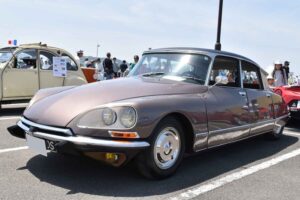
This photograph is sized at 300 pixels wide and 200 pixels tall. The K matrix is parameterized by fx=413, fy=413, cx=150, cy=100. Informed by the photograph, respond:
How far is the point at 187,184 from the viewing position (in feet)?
14.6

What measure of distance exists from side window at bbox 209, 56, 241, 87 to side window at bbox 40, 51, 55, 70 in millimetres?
5398

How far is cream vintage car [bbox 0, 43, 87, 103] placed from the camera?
9.36m

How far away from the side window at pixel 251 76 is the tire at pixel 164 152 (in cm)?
206

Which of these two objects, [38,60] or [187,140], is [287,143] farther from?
[38,60]

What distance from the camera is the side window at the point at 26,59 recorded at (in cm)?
955

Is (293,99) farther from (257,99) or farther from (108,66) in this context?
(108,66)

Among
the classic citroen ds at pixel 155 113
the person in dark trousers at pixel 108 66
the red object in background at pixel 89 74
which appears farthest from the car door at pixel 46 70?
the person in dark trousers at pixel 108 66

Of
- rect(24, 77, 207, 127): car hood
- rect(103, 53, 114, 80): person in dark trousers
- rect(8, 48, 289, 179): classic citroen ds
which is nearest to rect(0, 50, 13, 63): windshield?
rect(8, 48, 289, 179): classic citroen ds

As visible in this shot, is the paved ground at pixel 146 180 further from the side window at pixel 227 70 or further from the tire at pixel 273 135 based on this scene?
the tire at pixel 273 135

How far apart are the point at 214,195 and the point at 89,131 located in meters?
1.41

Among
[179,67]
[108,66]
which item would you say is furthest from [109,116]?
[108,66]

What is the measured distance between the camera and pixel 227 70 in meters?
6.11

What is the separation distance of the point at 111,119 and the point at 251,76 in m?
3.33

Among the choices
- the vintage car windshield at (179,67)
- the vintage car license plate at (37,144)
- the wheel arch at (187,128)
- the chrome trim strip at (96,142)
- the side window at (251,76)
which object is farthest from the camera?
the side window at (251,76)
